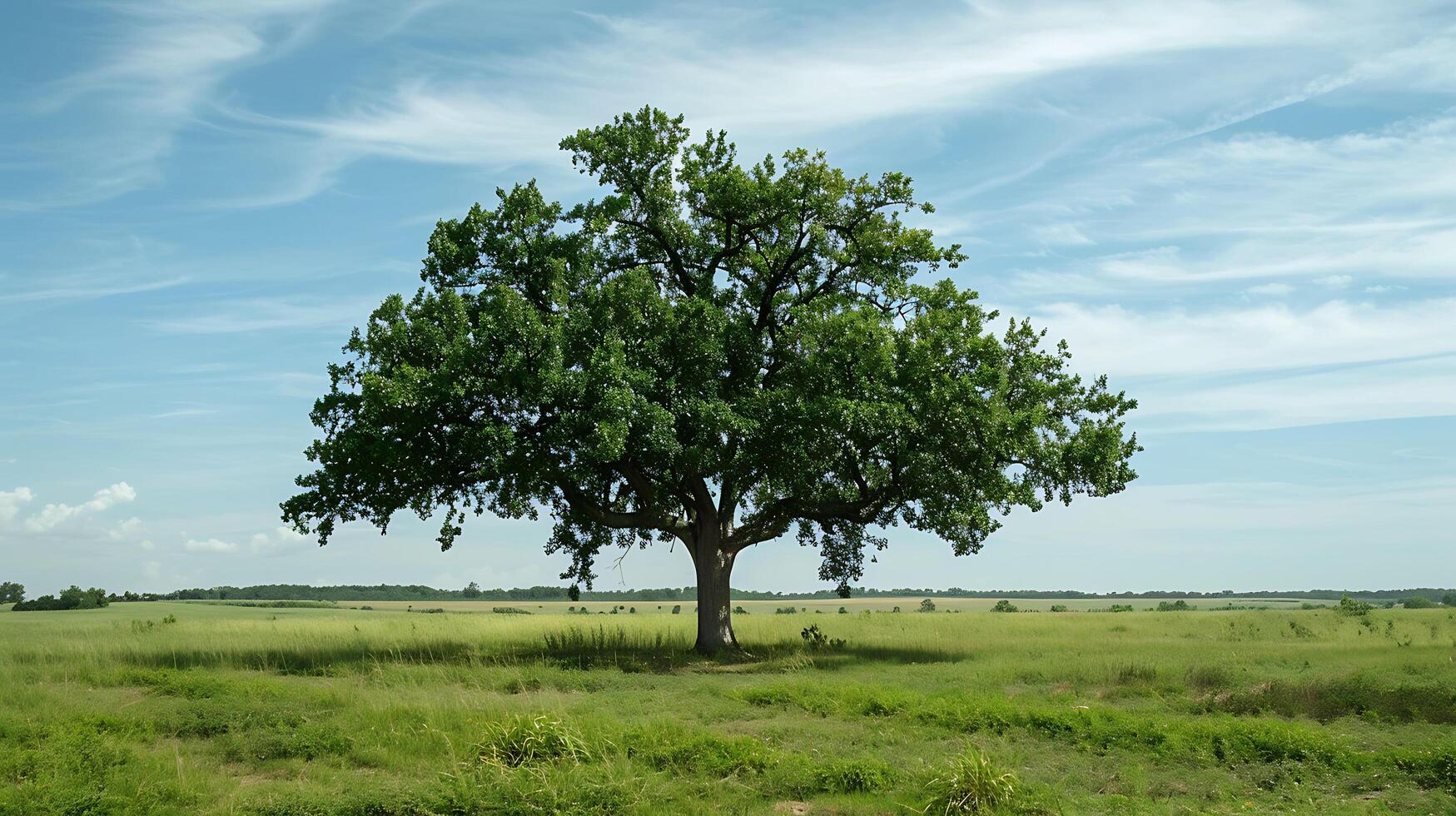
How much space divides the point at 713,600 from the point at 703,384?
6.78 meters

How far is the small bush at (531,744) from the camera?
1271 centimetres

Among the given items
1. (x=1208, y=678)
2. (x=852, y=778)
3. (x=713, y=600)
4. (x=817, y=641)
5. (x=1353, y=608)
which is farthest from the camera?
(x=1353, y=608)

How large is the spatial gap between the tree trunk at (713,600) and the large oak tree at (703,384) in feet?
0.22

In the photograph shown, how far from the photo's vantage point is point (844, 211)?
28.8 metres

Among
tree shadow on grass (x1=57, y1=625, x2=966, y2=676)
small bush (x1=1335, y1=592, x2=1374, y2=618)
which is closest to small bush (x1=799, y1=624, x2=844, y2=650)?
tree shadow on grass (x1=57, y1=625, x2=966, y2=676)

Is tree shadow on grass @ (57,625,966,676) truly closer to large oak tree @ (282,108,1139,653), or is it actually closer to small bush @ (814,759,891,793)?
large oak tree @ (282,108,1139,653)

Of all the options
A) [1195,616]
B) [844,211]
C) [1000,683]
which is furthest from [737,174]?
[1195,616]

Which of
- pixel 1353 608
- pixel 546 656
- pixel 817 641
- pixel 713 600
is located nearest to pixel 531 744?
pixel 546 656

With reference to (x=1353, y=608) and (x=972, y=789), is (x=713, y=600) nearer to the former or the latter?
(x=972, y=789)

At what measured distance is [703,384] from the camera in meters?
26.6

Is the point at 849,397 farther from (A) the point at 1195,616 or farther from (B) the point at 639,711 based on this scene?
(A) the point at 1195,616

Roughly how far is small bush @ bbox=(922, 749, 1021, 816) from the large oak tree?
12881 mm

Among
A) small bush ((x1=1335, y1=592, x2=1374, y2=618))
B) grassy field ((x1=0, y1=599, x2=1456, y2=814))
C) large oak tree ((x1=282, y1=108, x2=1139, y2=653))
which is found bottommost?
small bush ((x1=1335, y1=592, x2=1374, y2=618))

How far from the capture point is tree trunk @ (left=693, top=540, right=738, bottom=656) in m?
28.3
